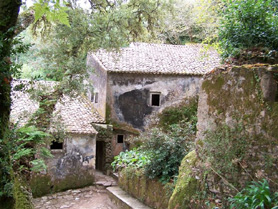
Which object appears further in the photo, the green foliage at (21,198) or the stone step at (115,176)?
the stone step at (115,176)

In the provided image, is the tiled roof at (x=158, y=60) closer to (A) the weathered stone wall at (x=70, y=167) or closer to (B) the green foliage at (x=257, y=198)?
(A) the weathered stone wall at (x=70, y=167)

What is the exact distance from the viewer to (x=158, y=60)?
18547 millimetres

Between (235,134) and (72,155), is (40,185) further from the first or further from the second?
(235,134)

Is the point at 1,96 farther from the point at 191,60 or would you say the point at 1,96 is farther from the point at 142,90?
the point at 191,60

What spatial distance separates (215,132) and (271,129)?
3.59 ft

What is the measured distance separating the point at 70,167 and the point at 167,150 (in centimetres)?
752

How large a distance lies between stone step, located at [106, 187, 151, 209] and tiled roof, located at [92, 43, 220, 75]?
7.30 metres

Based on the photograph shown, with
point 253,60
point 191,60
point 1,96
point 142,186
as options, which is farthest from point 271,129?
point 191,60

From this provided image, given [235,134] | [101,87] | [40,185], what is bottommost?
[40,185]

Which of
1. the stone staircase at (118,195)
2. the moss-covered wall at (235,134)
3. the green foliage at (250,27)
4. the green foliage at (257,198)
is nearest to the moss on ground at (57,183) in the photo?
the stone staircase at (118,195)

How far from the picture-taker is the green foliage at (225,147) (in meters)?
5.02

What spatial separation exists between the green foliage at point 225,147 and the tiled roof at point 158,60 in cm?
1146

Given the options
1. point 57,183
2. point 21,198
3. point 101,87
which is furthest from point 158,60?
point 21,198

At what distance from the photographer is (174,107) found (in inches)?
703
